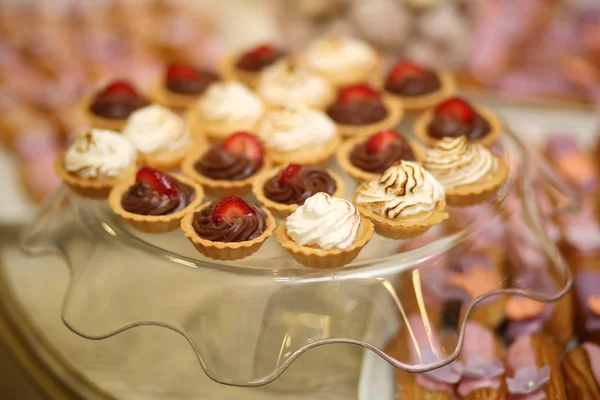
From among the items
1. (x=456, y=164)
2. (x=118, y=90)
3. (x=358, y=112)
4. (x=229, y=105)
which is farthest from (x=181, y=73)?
(x=456, y=164)

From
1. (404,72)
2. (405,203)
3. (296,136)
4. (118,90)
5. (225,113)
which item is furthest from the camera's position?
(404,72)

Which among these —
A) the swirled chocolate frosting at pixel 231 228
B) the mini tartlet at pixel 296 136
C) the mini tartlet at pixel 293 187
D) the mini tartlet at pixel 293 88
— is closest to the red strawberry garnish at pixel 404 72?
the mini tartlet at pixel 293 88

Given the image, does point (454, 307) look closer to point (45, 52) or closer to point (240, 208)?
point (240, 208)

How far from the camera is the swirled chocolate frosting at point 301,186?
5.30ft

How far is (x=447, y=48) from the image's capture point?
107 inches

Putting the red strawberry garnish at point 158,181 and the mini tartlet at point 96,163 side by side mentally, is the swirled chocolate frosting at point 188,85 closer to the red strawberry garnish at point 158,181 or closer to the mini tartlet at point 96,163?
the mini tartlet at point 96,163

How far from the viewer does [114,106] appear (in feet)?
6.85

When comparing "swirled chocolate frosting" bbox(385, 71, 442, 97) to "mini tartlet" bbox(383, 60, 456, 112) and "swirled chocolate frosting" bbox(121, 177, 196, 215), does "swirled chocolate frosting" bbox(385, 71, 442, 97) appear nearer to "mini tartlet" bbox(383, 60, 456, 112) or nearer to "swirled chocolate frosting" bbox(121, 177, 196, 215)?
"mini tartlet" bbox(383, 60, 456, 112)

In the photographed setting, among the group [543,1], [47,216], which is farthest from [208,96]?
[543,1]

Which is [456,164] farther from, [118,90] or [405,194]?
[118,90]

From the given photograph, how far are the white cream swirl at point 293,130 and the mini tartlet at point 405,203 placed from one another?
1.17ft

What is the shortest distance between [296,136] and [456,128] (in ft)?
1.60

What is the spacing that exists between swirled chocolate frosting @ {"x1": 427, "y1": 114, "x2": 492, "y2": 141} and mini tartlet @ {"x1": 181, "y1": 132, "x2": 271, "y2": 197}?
1.71 ft

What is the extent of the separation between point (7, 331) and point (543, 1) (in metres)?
2.46
